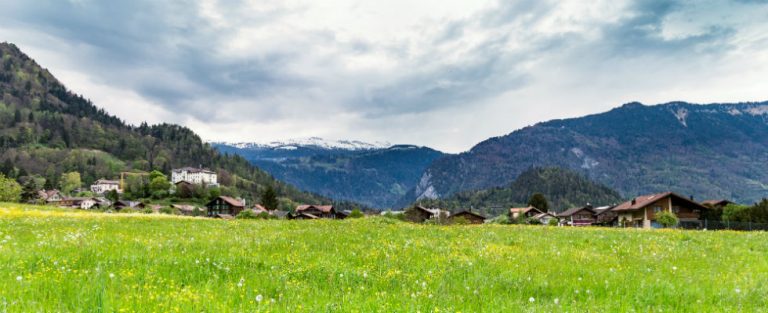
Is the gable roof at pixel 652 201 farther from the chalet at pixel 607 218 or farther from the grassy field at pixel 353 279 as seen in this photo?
the grassy field at pixel 353 279

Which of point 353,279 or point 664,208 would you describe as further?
point 664,208

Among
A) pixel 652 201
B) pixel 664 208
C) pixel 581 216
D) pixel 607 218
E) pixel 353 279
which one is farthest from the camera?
pixel 581 216

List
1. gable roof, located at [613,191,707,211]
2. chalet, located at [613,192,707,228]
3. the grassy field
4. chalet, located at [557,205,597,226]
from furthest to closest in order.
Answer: chalet, located at [557,205,597,226] → chalet, located at [613,192,707,228] → gable roof, located at [613,191,707,211] → the grassy field

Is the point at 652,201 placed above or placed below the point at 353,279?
below

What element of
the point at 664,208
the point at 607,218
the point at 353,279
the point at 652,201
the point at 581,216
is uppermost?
the point at 353,279

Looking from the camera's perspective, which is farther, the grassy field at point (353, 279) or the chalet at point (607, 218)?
the chalet at point (607, 218)

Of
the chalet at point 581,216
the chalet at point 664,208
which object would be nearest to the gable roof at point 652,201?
the chalet at point 664,208

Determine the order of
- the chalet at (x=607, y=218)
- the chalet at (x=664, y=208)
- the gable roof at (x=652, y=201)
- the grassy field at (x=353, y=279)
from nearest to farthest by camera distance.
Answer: the grassy field at (x=353, y=279) → the gable roof at (x=652, y=201) → the chalet at (x=664, y=208) → the chalet at (x=607, y=218)

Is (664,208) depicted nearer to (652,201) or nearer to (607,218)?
(652,201)

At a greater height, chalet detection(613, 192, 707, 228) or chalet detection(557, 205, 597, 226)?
chalet detection(613, 192, 707, 228)

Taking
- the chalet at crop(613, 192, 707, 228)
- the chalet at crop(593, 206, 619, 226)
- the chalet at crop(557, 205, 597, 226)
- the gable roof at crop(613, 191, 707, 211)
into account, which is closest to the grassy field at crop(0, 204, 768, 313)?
the gable roof at crop(613, 191, 707, 211)

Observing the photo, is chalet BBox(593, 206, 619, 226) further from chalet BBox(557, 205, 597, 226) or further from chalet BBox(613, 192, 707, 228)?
chalet BBox(613, 192, 707, 228)

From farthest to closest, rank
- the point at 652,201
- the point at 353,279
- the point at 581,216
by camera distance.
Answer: the point at 581,216
the point at 652,201
the point at 353,279

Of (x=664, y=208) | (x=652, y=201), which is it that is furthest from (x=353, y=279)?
(x=664, y=208)
